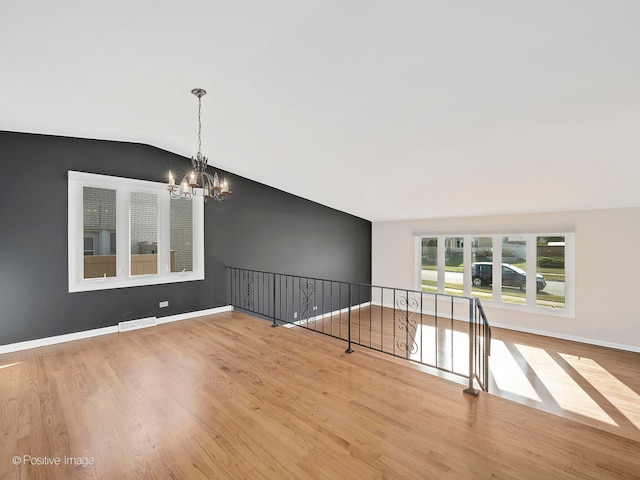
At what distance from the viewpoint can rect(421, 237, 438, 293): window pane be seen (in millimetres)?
7516

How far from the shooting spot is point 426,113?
292 cm

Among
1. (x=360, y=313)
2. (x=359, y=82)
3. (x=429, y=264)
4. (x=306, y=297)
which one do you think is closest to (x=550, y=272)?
(x=429, y=264)

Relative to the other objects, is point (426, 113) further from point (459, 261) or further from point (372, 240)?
point (372, 240)

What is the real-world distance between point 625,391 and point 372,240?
585 cm

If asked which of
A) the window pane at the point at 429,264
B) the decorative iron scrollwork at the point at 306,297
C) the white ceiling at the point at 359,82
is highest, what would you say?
the white ceiling at the point at 359,82

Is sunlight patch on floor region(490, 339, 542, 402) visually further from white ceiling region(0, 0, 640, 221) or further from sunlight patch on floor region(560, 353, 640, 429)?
white ceiling region(0, 0, 640, 221)

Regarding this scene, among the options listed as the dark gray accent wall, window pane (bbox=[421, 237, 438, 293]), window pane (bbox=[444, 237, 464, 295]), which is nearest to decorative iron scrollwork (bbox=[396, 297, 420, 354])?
window pane (bbox=[421, 237, 438, 293])

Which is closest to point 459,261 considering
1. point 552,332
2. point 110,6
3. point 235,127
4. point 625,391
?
point 552,332

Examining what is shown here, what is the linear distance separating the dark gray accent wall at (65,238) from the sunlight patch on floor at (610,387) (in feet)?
17.2

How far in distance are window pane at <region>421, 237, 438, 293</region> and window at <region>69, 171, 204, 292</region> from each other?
5410 millimetres

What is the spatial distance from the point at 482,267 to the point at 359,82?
576 cm

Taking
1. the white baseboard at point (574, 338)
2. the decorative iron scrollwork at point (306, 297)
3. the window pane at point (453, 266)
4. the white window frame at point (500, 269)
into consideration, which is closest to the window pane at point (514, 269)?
the white window frame at point (500, 269)

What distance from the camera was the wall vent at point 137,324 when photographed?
4402 millimetres

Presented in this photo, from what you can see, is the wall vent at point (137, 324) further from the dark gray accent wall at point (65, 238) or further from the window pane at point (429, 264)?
the window pane at point (429, 264)
